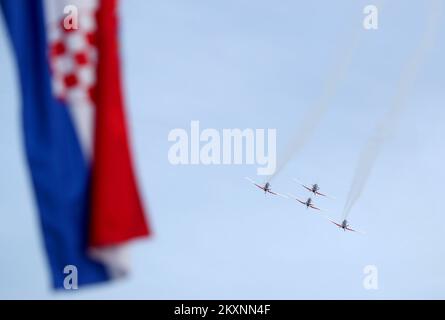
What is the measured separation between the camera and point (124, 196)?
9.30 m

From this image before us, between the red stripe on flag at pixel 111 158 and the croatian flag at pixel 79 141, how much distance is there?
0.04 feet

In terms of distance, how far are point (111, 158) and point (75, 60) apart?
1.37 meters

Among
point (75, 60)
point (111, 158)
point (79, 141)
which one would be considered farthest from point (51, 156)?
point (75, 60)

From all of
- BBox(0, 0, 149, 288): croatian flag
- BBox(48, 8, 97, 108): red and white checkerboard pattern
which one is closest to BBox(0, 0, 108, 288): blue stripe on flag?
BBox(0, 0, 149, 288): croatian flag

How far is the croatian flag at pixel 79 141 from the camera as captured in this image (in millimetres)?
9125

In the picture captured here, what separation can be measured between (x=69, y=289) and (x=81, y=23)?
10.4ft

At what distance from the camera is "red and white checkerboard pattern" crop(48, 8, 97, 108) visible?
9.50 metres

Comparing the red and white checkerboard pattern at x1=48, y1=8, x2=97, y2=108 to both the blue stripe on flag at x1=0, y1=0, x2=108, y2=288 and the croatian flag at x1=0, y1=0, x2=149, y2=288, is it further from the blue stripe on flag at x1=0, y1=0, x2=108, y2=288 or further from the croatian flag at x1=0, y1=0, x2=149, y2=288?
the blue stripe on flag at x1=0, y1=0, x2=108, y2=288

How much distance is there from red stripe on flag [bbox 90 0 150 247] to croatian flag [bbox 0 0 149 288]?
0.01m

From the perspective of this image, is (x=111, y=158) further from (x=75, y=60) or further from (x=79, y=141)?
(x=75, y=60)

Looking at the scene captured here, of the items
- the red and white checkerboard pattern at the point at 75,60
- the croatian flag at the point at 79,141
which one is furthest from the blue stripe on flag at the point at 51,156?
the red and white checkerboard pattern at the point at 75,60

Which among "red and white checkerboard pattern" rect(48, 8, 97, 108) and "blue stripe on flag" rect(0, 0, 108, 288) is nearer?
"blue stripe on flag" rect(0, 0, 108, 288)
